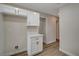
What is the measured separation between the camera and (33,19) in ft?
→ 8.20

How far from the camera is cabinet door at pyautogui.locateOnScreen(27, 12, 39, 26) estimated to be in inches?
94.0

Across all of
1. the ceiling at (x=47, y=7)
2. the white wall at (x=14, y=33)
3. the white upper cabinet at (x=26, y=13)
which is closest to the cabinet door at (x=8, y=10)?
the white upper cabinet at (x=26, y=13)

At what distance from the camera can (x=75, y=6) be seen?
210 centimetres

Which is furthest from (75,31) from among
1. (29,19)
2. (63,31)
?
(29,19)

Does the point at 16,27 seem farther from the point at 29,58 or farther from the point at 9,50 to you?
the point at 29,58

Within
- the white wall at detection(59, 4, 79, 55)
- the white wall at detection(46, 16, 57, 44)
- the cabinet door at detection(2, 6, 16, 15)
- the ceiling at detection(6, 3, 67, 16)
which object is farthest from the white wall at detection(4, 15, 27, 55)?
the white wall at detection(59, 4, 79, 55)

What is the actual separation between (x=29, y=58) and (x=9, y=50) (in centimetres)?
67

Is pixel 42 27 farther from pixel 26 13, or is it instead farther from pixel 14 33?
pixel 14 33

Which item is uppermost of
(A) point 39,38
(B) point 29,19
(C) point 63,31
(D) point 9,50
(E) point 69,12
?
(E) point 69,12

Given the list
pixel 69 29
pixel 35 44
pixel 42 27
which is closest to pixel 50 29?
pixel 42 27

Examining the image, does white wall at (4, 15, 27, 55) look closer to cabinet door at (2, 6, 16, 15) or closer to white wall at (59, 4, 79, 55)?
cabinet door at (2, 6, 16, 15)

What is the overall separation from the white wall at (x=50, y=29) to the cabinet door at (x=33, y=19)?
1.30 ft

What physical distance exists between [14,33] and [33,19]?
781 millimetres

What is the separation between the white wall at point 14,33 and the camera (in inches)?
86.7
